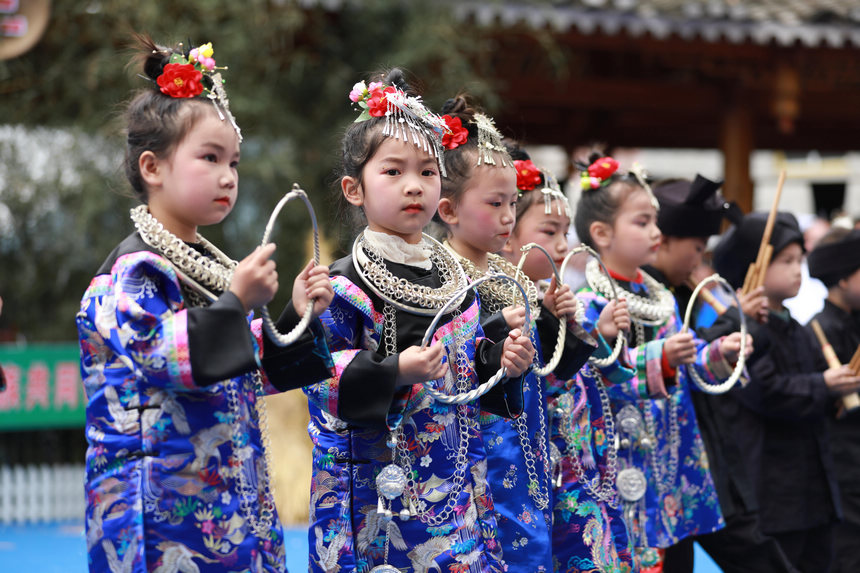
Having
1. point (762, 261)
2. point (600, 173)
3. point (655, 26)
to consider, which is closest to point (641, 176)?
point (600, 173)

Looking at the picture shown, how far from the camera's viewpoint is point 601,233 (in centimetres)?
411

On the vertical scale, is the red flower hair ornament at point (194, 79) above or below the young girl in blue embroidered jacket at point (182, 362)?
above

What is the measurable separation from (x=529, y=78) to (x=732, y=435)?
6.12 m

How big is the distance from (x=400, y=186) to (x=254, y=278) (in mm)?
640

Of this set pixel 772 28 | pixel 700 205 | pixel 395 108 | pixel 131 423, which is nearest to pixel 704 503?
pixel 700 205

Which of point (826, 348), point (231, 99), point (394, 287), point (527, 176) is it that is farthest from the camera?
point (231, 99)

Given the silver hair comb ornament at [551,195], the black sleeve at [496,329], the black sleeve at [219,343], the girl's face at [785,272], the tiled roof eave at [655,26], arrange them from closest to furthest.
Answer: the black sleeve at [219,343] → the black sleeve at [496,329] → the silver hair comb ornament at [551,195] → the girl's face at [785,272] → the tiled roof eave at [655,26]

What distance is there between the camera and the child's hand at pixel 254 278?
2.33 metres

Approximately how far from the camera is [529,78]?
1006cm

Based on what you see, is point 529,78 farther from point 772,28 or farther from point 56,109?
point 56,109

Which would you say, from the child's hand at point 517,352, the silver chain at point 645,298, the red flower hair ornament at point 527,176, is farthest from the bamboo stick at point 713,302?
the child's hand at point 517,352

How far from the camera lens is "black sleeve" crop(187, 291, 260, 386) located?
2.27 meters

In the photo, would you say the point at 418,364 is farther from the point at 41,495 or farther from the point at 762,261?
the point at 41,495

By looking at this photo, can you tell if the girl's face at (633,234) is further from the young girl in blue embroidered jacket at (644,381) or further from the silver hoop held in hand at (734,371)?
the silver hoop held in hand at (734,371)
